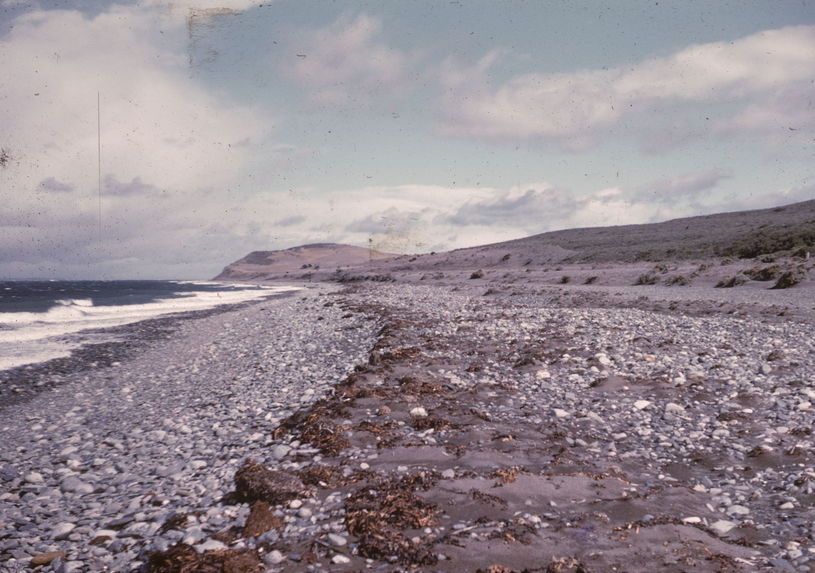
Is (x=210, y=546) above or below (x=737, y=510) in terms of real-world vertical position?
above

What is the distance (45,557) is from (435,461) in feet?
16.2

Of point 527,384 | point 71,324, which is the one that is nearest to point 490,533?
point 527,384

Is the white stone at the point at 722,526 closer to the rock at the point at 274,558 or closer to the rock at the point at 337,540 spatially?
the rock at the point at 337,540

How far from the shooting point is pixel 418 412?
9.71m

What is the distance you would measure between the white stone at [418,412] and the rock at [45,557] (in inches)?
230

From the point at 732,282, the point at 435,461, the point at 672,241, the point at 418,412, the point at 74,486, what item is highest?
the point at 672,241

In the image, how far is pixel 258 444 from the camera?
845cm

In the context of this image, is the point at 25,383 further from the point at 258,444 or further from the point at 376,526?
the point at 376,526

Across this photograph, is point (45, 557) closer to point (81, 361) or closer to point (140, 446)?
point (140, 446)

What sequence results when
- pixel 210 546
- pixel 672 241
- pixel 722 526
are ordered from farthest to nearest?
pixel 672 241
pixel 722 526
pixel 210 546

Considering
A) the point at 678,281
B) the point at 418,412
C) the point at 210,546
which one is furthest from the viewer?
the point at 678,281

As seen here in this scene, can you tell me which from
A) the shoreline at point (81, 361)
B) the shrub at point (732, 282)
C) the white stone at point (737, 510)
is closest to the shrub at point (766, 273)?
the shrub at point (732, 282)

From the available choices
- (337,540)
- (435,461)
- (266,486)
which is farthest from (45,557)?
(435,461)

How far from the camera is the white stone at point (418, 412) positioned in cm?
954
